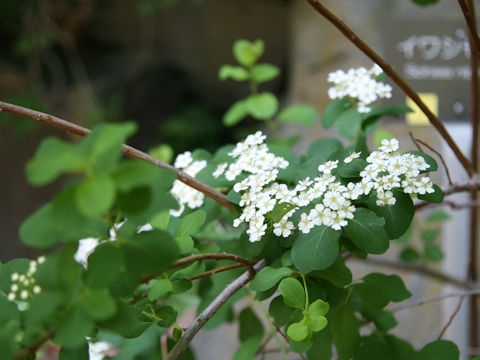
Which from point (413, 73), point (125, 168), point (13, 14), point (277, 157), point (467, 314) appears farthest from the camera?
point (13, 14)

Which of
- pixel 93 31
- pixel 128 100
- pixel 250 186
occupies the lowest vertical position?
pixel 128 100

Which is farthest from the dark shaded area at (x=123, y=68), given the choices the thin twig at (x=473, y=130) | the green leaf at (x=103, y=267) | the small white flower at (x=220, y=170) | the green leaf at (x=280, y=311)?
the green leaf at (x=103, y=267)

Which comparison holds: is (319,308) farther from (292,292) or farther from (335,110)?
(335,110)

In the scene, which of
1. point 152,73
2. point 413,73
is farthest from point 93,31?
point 413,73

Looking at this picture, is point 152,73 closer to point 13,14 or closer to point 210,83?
point 210,83

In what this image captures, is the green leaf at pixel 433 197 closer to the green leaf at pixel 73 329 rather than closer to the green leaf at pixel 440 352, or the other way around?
the green leaf at pixel 440 352
